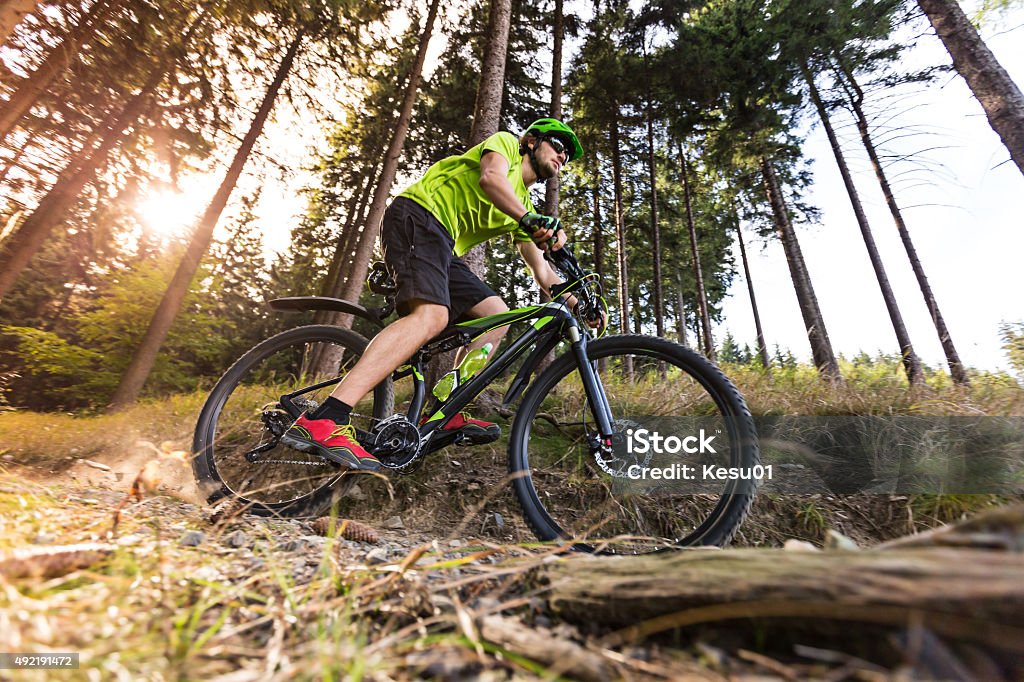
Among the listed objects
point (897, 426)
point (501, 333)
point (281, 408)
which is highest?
point (501, 333)

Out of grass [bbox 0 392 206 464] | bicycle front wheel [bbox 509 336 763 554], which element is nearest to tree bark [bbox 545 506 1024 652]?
bicycle front wheel [bbox 509 336 763 554]

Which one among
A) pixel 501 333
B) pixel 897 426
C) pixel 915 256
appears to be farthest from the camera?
pixel 915 256

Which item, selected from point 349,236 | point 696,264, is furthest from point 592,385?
point 696,264

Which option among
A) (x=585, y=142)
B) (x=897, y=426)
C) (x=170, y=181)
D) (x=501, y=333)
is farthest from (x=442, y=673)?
(x=585, y=142)

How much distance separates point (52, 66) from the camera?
20.1ft

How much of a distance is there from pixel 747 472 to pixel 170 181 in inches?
462

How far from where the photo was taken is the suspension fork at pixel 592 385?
2.20 m

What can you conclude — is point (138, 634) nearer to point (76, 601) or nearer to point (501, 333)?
point (76, 601)

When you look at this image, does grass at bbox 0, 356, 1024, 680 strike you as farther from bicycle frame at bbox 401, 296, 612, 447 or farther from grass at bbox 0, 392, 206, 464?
grass at bbox 0, 392, 206, 464

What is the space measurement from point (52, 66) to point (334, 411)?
8.43 metres

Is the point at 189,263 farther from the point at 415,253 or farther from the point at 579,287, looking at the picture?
the point at 579,287

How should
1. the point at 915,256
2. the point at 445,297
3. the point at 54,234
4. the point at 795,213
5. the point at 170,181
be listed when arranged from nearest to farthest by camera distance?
the point at 445,297
the point at 170,181
the point at 915,256
the point at 54,234
the point at 795,213

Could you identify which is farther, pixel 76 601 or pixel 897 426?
pixel 897 426

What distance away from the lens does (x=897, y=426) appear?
306 cm
